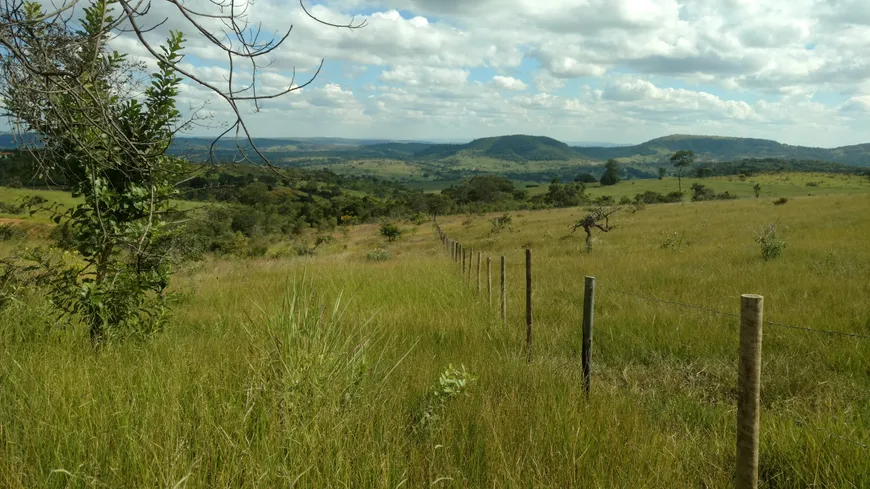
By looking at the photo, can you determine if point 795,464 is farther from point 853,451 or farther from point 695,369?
point 695,369

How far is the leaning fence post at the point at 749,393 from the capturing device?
8.29 feet

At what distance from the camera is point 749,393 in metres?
2.62

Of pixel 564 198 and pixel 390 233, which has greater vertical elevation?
pixel 564 198

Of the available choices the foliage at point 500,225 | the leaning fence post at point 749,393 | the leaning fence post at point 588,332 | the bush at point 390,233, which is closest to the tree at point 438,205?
the bush at point 390,233

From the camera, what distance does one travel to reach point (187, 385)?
3.51 meters

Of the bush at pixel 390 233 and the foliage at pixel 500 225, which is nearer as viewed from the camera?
the foliage at pixel 500 225

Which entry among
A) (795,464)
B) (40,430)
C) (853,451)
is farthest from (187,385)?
(853,451)

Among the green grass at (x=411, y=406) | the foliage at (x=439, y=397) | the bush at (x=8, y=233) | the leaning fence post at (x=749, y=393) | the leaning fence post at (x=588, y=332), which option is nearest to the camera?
the leaning fence post at (x=749, y=393)

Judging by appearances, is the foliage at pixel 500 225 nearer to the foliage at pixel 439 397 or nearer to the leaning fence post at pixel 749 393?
the foliage at pixel 439 397

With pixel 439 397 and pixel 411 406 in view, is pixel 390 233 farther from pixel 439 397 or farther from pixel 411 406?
pixel 439 397

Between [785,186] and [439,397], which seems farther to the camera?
[785,186]

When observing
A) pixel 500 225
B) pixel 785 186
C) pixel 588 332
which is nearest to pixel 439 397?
pixel 588 332

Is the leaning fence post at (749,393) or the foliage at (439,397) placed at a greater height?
the leaning fence post at (749,393)

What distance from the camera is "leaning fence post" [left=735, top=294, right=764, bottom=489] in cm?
253
